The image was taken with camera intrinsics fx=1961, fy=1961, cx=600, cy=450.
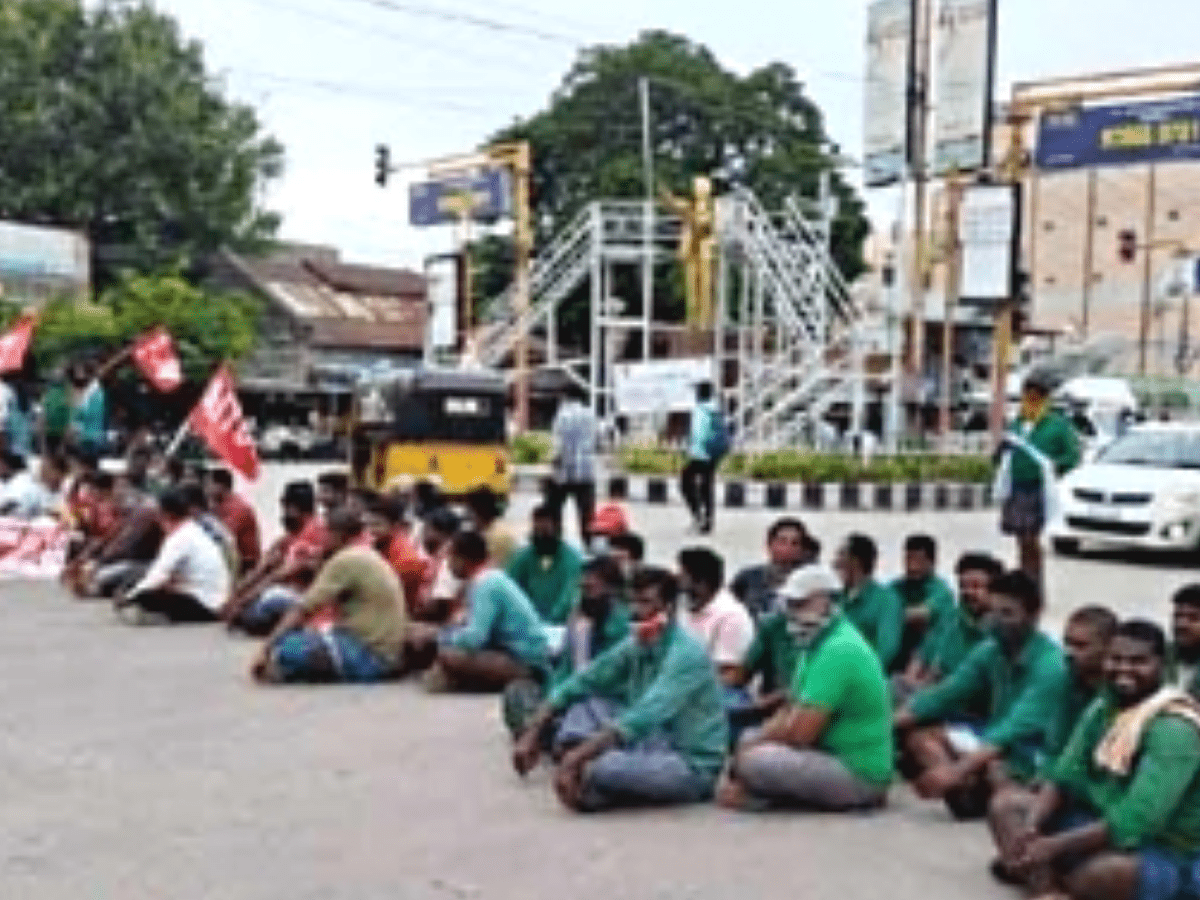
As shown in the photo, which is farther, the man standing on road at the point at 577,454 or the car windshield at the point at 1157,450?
the car windshield at the point at 1157,450

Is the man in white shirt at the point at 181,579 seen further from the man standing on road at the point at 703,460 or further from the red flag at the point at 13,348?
the red flag at the point at 13,348

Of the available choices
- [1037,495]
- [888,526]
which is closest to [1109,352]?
[888,526]

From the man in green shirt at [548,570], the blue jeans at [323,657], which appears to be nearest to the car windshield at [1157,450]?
the man in green shirt at [548,570]

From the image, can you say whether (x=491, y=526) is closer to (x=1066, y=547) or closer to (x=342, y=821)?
(x=342, y=821)

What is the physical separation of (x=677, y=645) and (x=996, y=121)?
74.0ft

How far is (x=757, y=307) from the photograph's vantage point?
1356 inches

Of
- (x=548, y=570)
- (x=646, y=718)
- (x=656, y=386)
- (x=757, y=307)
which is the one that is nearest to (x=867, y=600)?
(x=646, y=718)

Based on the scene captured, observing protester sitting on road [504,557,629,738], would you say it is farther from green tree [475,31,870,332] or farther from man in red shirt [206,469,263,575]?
green tree [475,31,870,332]

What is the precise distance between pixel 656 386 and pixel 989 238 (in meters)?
7.08

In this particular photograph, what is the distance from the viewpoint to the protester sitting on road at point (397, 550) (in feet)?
38.1

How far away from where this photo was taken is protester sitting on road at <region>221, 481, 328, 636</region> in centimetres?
1220

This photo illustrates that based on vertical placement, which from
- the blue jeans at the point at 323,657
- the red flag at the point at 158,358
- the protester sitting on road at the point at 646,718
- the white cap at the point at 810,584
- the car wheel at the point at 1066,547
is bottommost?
the car wheel at the point at 1066,547

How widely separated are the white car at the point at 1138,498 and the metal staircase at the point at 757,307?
10363 millimetres

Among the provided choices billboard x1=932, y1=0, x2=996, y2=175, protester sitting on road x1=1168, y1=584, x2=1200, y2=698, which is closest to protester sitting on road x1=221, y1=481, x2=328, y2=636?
protester sitting on road x1=1168, y1=584, x2=1200, y2=698
